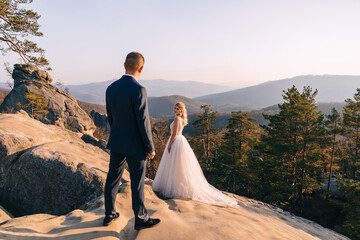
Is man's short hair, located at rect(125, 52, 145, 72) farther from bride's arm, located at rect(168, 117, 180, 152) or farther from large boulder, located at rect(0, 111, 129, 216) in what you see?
large boulder, located at rect(0, 111, 129, 216)

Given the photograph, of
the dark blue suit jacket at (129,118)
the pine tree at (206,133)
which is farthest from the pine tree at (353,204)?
the dark blue suit jacket at (129,118)

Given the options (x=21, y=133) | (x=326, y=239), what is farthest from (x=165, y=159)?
(x=326, y=239)

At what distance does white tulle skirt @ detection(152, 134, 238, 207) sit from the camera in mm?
5461

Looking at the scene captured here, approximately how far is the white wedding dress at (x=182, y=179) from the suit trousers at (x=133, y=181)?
2087 millimetres

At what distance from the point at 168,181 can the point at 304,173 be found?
21.7m

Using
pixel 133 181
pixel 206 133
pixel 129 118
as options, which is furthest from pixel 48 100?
pixel 133 181

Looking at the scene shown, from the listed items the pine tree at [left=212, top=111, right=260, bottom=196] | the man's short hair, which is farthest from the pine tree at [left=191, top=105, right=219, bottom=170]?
the man's short hair

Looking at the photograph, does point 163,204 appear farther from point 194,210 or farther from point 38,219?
point 38,219

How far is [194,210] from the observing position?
449 centimetres

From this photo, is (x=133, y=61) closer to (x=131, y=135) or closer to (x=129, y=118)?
(x=129, y=118)

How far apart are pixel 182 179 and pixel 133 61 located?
3540mm

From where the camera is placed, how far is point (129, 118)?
3.34 m

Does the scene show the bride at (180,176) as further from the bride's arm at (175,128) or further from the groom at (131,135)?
the groom at (131,135)

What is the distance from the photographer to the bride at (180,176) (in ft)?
18.0
